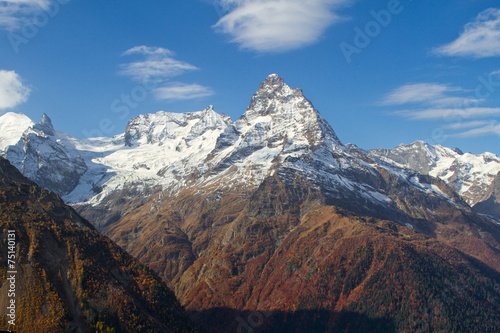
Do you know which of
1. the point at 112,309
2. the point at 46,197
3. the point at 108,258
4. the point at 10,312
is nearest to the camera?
the point at 10,312

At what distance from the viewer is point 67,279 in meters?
127

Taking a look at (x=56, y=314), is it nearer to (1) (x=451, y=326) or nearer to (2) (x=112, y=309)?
(2) (x=112, y=309)

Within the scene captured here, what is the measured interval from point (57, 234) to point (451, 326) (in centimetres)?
16969

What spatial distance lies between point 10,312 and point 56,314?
34.7 ft

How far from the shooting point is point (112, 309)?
126 m

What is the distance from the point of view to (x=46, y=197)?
156250mm

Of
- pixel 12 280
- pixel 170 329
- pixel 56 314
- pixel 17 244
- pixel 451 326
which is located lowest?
pixel 451 326

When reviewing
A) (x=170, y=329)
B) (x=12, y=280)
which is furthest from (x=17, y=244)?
(x=170, y=329)

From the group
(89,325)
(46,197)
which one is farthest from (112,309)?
(46,197)

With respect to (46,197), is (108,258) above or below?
below

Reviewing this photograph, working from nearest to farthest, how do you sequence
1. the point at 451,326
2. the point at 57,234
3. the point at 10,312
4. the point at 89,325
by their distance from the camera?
the point at 10,312 → the point at 89,325 → the point at 57,234 → the point at 451,326

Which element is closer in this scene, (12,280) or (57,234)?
(12,280)

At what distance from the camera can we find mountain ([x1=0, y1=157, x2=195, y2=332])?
376 ft

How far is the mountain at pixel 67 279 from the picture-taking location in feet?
376
